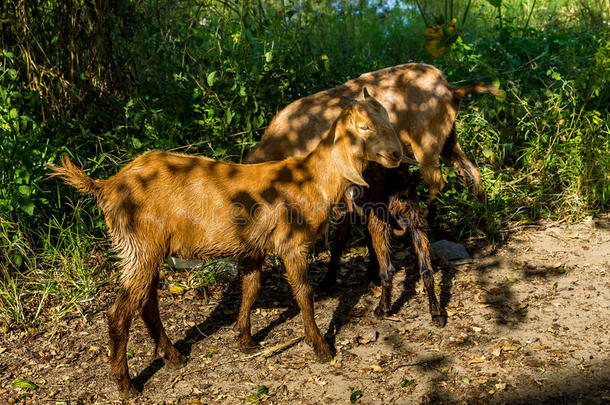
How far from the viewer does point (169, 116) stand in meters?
5.46

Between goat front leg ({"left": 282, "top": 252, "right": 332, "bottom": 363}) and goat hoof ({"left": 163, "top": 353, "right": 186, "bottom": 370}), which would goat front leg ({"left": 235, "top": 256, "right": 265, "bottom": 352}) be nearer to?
goat front leg ({"left": 282, "top": 252, "right": 332, "bottom": 363})

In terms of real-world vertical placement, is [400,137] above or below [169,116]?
below

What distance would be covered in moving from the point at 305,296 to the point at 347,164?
91 centimetres

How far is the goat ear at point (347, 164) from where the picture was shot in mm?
3502

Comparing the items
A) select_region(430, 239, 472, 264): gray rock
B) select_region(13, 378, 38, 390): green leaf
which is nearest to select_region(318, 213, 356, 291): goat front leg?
Result: select_region(430, 239, 472, 264): gray rock

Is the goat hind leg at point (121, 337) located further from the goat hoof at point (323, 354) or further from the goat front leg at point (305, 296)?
the goat hoof at point (323, 354)

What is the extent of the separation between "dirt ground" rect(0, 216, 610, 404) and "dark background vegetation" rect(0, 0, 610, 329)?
0.52m

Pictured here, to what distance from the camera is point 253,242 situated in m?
3.64

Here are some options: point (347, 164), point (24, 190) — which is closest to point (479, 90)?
point (347, 164)

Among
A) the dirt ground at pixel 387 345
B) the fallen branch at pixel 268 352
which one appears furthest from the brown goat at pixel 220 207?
the dirt ground at pixel 387 345

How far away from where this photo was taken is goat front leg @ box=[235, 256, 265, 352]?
3943 millimetres

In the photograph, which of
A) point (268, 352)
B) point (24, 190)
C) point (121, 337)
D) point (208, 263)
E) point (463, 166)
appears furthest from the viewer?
point (463, 166)

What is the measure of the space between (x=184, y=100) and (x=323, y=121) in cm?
155

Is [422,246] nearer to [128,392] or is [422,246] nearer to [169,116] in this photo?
[128,392]
